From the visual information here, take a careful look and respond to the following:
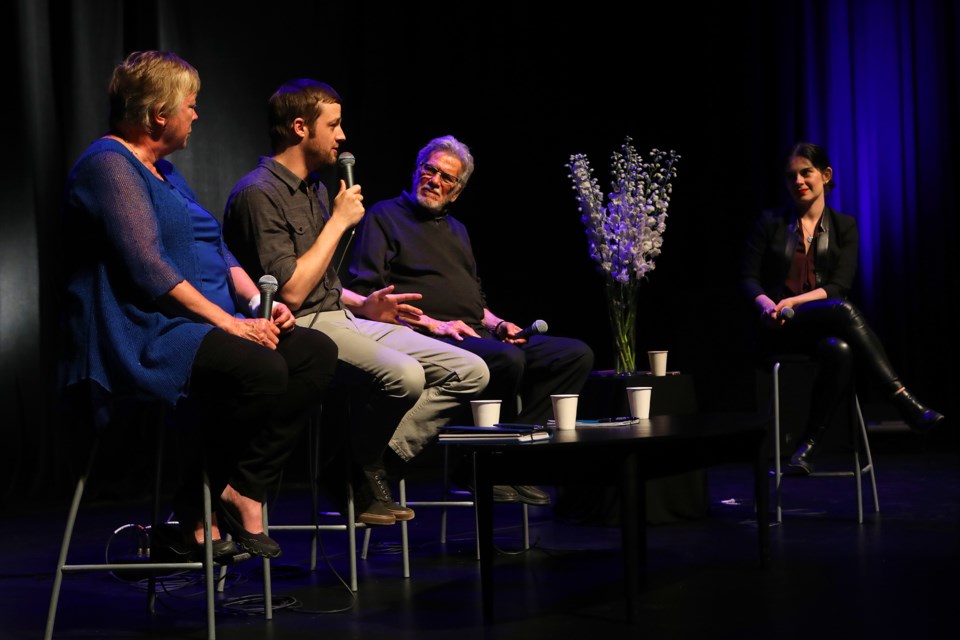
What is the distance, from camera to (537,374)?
3729mm

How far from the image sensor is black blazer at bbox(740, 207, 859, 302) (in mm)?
4355

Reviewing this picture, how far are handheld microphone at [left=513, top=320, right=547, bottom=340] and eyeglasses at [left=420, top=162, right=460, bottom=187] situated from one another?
23.8 inches

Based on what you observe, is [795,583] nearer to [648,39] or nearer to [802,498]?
[802,498]

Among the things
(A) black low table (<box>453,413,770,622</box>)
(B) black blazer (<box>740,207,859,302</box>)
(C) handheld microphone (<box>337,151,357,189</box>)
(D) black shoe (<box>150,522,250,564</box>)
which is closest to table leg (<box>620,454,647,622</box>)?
(A) black low table (<box>453,413,770,622</box>)

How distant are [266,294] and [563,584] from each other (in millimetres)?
1110

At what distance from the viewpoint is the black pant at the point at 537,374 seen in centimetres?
358

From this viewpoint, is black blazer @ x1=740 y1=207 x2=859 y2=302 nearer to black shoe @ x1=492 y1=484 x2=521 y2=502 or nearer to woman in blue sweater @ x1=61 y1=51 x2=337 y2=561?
black shoe @ x1=492 y1=484 x2=521 y2=502

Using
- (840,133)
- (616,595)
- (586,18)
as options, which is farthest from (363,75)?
(616,595)

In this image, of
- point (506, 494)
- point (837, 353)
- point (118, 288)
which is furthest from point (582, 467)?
point (837, 353)

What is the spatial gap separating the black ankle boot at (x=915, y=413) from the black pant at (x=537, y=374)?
1.16 metres

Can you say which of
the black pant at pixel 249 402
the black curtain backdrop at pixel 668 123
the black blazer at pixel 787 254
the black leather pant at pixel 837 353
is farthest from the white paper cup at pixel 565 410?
the black curtain backdrop at pixel 668 123

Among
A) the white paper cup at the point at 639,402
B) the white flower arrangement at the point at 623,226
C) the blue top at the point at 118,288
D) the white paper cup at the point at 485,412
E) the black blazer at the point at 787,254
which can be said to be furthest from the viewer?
the black blazer at the point at 787,254

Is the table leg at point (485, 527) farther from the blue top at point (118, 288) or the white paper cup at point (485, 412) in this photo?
the blue top at point (118, 288)

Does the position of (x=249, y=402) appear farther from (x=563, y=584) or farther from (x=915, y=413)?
(x=915, y=413)
